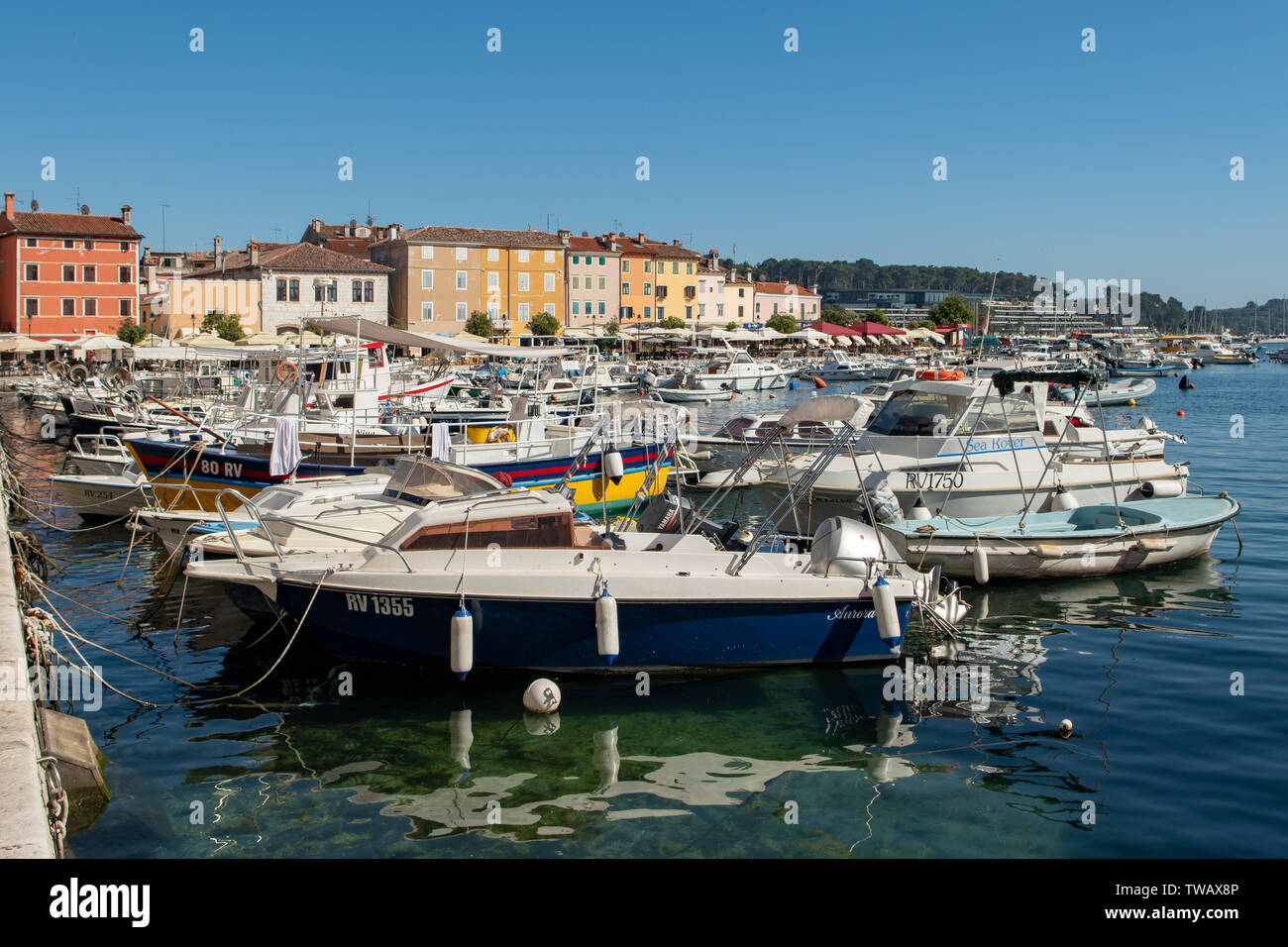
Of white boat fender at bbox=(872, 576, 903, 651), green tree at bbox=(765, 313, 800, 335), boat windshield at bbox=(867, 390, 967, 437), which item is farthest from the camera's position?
green tree at bbox=(765, 313, 800, 335)

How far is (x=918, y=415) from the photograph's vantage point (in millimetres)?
18719

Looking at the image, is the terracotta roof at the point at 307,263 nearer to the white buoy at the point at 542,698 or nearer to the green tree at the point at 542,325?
the green tree at the point at 542,325

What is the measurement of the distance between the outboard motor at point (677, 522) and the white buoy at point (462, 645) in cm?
368

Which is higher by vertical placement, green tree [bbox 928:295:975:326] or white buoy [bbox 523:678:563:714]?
green tree [bbox 928:295:975:326]

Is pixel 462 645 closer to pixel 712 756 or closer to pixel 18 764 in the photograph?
pixel 712 756

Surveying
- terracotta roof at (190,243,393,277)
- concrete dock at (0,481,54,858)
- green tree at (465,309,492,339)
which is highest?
terracotta roof at (190,243,393,277)

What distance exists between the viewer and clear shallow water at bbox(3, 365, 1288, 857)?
809cm

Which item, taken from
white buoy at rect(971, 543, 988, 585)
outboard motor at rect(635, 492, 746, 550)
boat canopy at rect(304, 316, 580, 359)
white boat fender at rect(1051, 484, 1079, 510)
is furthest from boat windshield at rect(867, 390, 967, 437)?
boat canopy at rect(304, 316, 580, 359)

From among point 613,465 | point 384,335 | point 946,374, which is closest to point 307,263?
point 384,335

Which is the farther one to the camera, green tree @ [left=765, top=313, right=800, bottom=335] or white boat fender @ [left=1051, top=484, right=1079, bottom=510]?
green tree @ [left=765, top=313, right=800, bottom=335]

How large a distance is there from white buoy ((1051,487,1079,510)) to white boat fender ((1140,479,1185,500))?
1150mm

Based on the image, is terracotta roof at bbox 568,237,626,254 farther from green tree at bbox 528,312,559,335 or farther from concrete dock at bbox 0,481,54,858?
concrete dock at bbox 0,481,54,858

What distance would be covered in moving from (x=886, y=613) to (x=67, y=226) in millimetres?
68011
